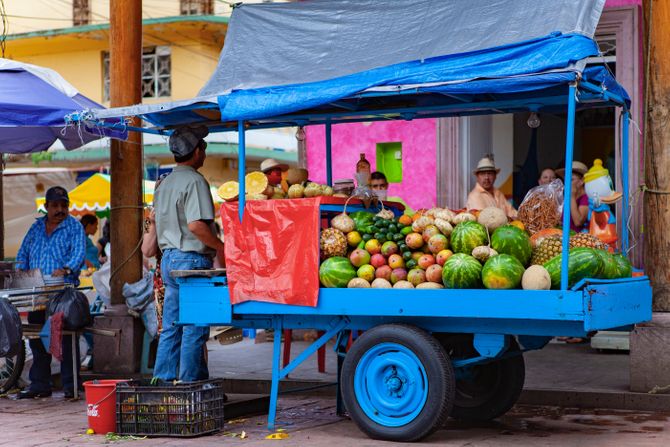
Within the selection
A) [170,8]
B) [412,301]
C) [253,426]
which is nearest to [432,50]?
[412,301]

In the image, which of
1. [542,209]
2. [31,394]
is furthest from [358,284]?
[31,394]

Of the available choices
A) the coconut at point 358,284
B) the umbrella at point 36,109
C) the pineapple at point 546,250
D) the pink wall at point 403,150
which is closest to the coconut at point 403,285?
the coconut at point 358,284

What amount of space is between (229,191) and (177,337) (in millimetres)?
1230

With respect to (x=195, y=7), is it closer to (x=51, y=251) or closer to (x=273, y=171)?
(x=51, y=251)

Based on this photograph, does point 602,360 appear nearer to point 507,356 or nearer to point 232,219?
point 507,356

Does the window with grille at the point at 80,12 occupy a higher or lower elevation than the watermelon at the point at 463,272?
higher

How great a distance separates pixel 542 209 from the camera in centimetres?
806

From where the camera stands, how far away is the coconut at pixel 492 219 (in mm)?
7438

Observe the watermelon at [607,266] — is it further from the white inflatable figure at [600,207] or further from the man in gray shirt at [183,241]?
the white inflatable figure at [600,207]

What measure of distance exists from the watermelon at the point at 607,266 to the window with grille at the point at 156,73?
28643 mm

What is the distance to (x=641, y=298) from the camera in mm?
7527

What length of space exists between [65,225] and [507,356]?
4712 mm

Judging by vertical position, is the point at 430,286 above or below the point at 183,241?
below

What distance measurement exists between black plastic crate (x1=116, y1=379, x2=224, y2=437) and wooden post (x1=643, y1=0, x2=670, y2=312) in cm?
395
